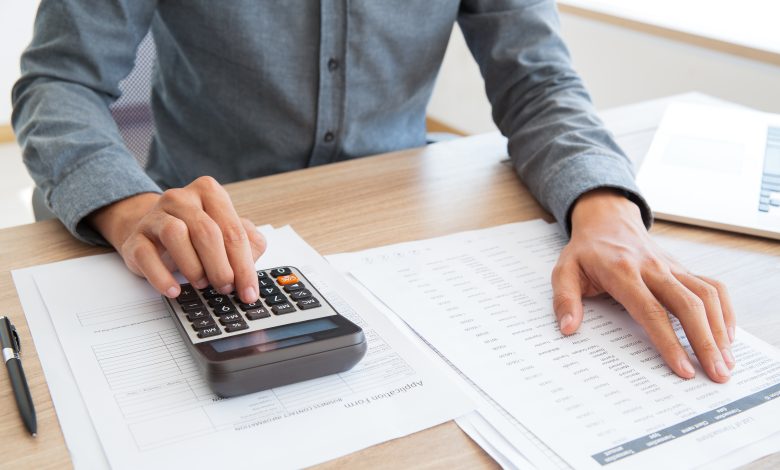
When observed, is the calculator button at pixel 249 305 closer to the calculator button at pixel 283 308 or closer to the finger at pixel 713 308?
the calculator button at pixel 283 308

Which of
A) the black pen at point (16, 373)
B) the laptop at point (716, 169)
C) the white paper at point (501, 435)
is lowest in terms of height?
the laptop at point (716, 169)

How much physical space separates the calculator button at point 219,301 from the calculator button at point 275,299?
0.10ft

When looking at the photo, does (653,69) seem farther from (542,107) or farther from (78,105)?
(78,105)

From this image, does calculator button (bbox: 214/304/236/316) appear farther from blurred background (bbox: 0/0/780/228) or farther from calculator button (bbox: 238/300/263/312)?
blurred background (bbox: 0/0/780/228)

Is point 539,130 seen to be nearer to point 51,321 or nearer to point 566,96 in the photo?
point 566,96

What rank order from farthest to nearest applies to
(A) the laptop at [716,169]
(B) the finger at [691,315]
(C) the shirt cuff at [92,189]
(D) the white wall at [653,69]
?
(D) the white wall at [653,69] < (A) the laptop at [716,169] < (C) the shirt cuff at [92,189] < (B) the finger at [691,315]

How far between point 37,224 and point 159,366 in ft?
1.07

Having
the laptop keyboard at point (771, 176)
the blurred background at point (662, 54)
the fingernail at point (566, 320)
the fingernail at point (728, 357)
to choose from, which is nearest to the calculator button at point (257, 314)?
the fingernail at point (566, 320)

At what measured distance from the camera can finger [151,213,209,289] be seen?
2.03 ft

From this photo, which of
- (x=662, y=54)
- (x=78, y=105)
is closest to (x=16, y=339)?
(x=78, y=105)

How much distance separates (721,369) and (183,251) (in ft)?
1.36

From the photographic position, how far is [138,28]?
95 cm

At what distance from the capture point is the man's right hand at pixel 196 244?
609 mm

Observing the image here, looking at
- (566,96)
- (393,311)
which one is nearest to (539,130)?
(566,96)
